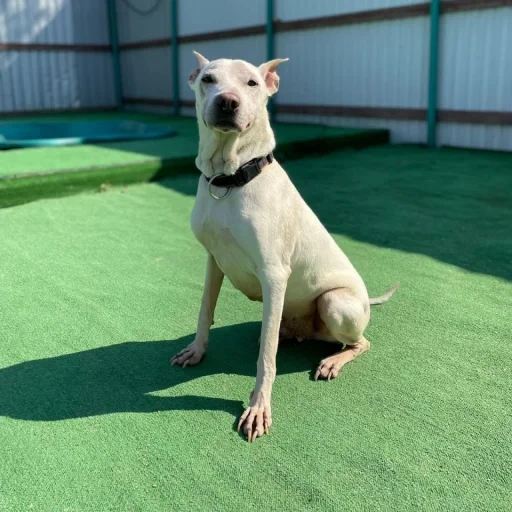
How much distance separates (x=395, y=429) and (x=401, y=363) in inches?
20.4

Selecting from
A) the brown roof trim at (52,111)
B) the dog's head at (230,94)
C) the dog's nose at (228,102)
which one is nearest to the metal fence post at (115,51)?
the brown roof trim at (52,111)

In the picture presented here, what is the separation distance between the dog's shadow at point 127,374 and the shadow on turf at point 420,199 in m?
1.37

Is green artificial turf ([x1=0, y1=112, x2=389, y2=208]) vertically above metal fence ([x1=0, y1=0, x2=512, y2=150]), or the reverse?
metal fence ([x1=0, y1=0, x2=512, y2=150])

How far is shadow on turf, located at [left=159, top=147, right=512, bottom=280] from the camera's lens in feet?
13.5

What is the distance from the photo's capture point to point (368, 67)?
9.07 metres

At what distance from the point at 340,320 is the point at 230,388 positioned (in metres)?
0.54

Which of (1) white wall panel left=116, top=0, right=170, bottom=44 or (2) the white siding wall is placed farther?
(1) white wall panel left=116, top=0, right=170, bottom=44

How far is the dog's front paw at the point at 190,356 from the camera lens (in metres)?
2.54

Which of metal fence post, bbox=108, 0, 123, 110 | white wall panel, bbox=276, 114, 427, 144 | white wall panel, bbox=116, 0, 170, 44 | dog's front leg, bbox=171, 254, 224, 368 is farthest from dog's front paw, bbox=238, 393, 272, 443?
metal fence post, bbox=108, 0, 123, 110

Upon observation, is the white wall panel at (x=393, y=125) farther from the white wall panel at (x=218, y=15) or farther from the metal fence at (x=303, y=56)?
the white wall panel at (x=218, y=15)

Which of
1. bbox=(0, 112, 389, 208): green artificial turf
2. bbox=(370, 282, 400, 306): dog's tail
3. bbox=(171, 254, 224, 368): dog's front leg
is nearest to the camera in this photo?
bbox=(171, 254, 224, 368): dog's front leg

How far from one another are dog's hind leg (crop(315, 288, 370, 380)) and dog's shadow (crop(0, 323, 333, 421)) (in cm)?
13

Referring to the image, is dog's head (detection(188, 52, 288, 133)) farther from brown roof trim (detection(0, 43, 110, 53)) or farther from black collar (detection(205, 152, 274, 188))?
brown roof trim (detection(0, 43, 110, 53))

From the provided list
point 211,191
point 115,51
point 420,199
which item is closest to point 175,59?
point 115,51
